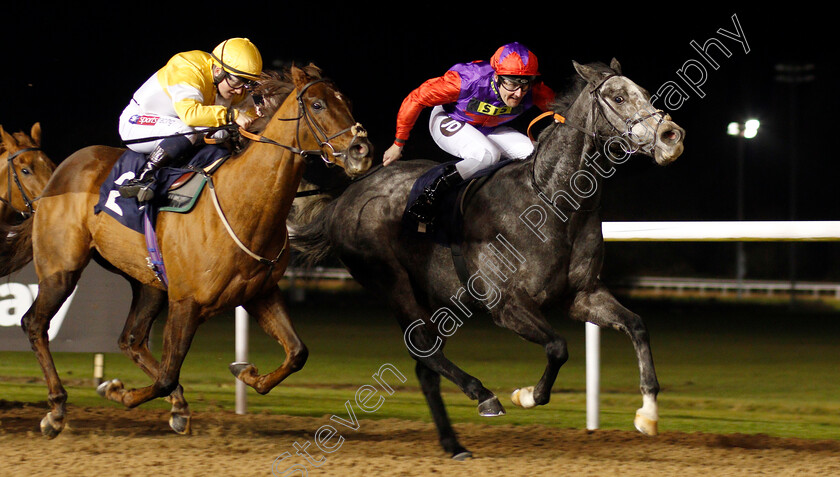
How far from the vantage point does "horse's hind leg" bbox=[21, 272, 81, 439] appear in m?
4.33

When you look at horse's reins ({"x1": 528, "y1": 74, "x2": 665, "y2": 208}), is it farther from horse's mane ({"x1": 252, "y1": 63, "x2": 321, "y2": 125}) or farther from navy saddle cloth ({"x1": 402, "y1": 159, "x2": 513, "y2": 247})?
horse's mane ({"x1": 252, "y1": 63, "x2": 321, "y2": 125})

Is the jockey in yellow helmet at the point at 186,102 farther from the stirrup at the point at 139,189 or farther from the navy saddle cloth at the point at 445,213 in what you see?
the navy saddle cloth at the point at 445,213

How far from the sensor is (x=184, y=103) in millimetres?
3990

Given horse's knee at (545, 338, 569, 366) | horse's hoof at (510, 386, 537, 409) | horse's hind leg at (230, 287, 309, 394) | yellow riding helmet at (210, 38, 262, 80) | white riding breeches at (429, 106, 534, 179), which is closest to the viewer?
horse's knee at (545, 338, 569, 366)

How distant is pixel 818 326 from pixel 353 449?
1135 centimetres

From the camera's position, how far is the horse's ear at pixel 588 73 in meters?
3.92

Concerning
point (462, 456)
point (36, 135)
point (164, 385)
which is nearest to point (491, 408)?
point (462, 456)

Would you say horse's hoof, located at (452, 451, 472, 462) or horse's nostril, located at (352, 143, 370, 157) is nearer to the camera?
horse's nostril, located at (352, 143, 370, 157)

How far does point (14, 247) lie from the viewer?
5098 millimetres

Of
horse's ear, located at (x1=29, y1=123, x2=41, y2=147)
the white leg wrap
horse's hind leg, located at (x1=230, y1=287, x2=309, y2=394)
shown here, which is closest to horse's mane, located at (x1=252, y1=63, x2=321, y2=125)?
horse's hind leg, located at (x1=230, y1=287, x2=309, y2=394)

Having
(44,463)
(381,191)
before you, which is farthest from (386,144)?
(44,463)

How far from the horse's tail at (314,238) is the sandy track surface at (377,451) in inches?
36.1

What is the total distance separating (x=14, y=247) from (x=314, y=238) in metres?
1.70

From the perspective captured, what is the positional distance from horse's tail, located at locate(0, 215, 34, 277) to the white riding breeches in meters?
2.35
